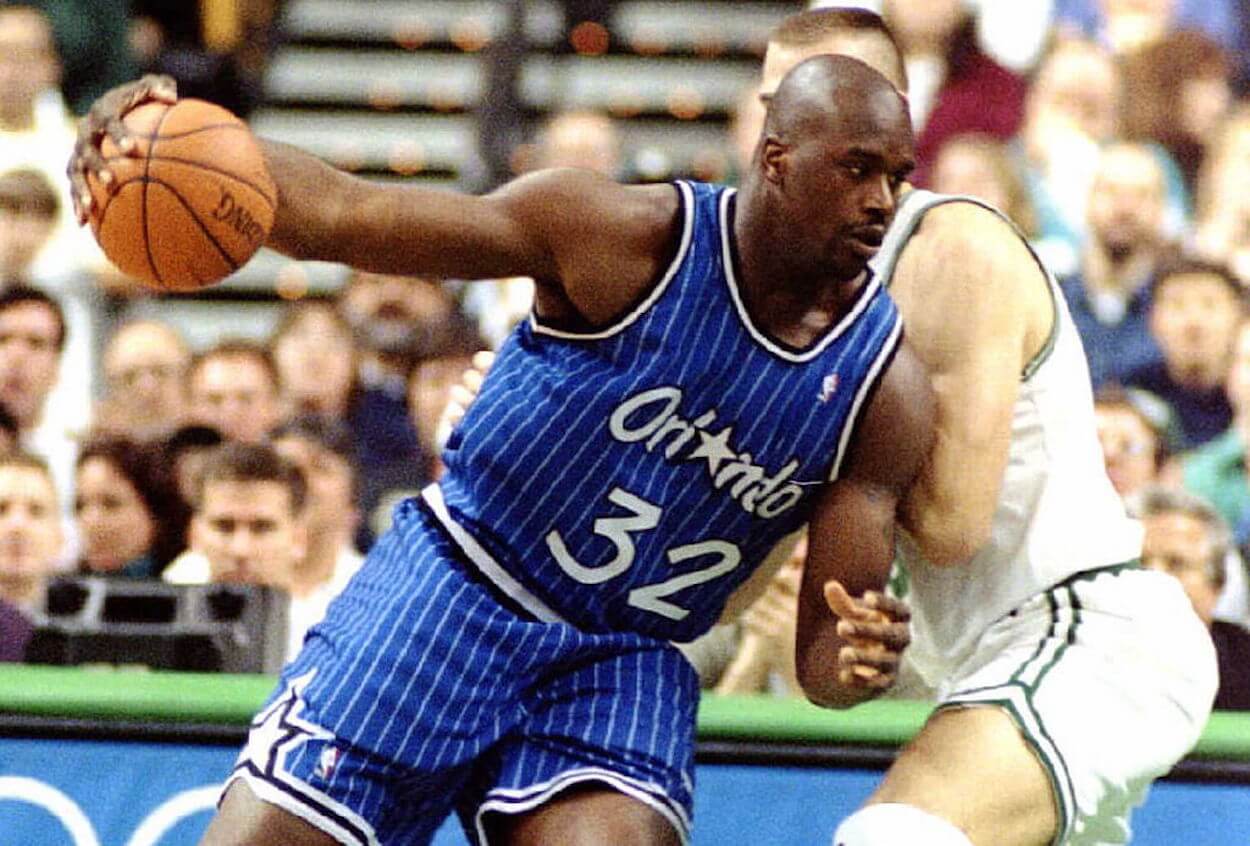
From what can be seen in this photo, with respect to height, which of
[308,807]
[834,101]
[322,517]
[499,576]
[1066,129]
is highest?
[834,101]

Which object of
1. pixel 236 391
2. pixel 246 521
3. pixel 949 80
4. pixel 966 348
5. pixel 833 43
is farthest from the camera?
pixel 949 80

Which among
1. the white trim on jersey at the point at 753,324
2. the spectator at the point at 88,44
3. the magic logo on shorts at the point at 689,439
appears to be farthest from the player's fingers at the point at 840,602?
the spectator at the point at 88,44

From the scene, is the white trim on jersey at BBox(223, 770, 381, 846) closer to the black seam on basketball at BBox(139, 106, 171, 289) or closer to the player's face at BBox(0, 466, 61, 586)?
the black seam on basketball at BBox(139, 106, 171, 289)

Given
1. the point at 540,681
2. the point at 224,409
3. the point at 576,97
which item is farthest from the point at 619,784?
the point at 576,97

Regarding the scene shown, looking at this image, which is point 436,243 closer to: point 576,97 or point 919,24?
point 919,24

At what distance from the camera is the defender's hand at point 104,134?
3207 mm

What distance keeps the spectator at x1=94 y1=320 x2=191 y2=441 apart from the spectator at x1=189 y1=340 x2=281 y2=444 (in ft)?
0.28

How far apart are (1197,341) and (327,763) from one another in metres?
4.64

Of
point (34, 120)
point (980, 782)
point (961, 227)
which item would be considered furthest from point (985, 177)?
point (980, 782)

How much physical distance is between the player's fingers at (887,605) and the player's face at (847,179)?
49cm

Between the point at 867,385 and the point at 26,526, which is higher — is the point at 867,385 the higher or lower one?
the higher one

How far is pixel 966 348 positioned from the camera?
3639 millimetres

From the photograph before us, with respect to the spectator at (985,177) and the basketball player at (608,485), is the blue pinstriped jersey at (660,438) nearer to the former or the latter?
the basketball player at (608,485)

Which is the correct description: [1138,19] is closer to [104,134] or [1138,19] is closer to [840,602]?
[840,602]
